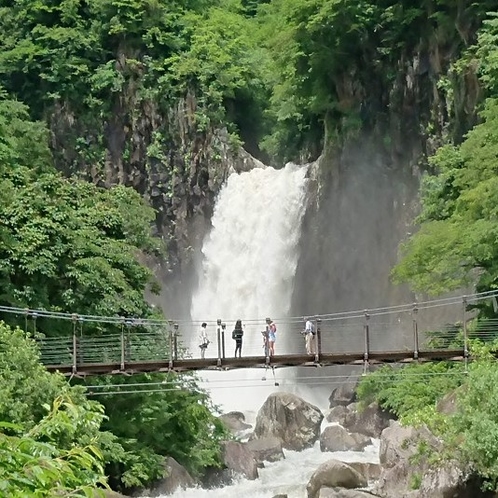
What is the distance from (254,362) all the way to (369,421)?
6492 mm

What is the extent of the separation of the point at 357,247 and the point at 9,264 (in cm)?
1242

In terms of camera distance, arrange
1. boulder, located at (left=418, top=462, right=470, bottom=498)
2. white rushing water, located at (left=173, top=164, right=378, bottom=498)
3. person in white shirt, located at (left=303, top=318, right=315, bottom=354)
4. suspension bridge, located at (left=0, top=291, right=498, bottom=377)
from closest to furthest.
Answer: boulder, located at (left=418, top=462, right=470, bottom=498) < suspension bridge, located at (left=0, top=291, right=498, bottom=377) < person in white shirt, located at (left=303, top=318, right=315, bottom=354) < white rushing water, located at (left=173, top=164, right=378, bottom=498)

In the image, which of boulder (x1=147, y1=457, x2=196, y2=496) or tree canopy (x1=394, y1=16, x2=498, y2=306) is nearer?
boulder (x1=147, y1=457, x2=196, y2=496)

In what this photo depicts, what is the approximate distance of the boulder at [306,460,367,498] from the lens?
15039 mm

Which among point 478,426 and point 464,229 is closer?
point 478,426

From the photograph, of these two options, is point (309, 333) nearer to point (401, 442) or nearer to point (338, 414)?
point (401, 442)

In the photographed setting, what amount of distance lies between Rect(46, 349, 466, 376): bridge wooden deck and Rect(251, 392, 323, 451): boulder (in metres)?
6.31

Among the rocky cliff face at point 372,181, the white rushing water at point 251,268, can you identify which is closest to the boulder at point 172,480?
the white rushing water at point 251,268

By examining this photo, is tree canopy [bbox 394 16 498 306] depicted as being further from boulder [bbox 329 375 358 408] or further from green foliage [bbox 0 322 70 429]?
green foliage [bbox 0 322 70 429]

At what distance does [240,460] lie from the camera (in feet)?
57.8

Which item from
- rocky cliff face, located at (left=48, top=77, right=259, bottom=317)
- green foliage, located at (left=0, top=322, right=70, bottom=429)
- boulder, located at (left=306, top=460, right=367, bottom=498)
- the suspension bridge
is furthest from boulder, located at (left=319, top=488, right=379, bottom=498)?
rocky cliff face, located at (left=48, top=77, right=259, bottom=317)

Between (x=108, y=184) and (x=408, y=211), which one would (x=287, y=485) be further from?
(x=108, y=184)

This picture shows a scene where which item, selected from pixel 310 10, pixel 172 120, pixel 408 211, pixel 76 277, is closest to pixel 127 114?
pixel 172 120

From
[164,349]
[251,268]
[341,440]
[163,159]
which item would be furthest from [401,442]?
[163,159]
